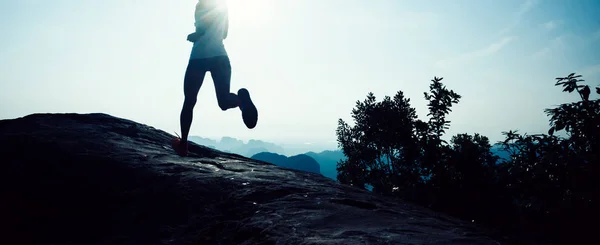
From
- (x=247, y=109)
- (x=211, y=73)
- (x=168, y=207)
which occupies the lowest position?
(x=168, y=207)

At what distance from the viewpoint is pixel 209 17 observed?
4496 millimetres

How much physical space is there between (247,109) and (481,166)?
11.8 m

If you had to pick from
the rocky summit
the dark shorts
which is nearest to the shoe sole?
the dark shorts

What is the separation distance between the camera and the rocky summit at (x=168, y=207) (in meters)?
1.99

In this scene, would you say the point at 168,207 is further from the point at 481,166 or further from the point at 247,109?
the point at 481,166

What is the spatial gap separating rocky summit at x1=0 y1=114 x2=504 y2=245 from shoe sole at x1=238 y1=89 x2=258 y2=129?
34.4 inches

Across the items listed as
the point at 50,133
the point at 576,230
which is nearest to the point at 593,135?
the point at 576,230

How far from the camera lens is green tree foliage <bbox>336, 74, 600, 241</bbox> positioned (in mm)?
6531

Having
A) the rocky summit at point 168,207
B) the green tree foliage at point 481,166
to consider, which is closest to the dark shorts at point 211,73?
the rocky summit at point 168,207

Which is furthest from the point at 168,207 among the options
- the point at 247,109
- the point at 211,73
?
the point at 211,73

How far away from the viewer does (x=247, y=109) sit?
14.9 feet

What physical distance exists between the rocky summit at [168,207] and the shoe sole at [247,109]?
2.87 feet

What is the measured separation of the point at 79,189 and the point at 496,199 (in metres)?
13.8

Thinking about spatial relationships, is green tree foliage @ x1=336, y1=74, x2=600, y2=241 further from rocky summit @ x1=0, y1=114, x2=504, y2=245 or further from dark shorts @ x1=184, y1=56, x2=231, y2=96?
dark shorts @ x1=184, y1=56, x2=231, y2=96
